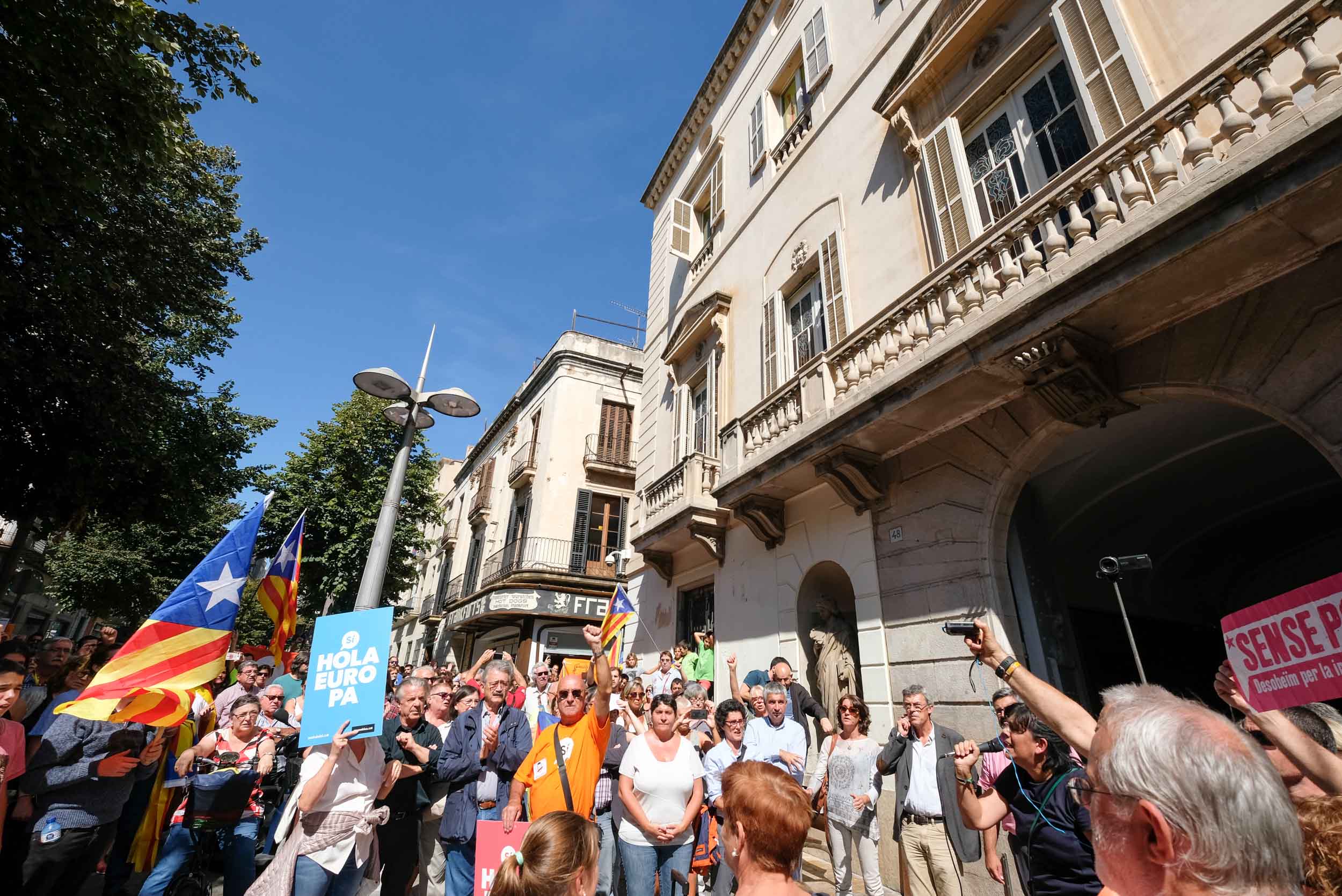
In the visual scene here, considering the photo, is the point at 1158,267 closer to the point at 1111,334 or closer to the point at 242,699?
the point at 1111,334

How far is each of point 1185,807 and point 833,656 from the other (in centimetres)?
678

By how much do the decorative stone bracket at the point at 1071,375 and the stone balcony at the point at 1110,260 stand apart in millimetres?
14

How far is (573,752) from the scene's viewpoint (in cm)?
412

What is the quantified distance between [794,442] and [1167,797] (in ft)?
20.6

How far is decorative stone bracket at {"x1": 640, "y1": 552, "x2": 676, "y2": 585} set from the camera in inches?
463

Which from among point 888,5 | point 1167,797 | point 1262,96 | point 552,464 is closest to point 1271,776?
point 1167,797

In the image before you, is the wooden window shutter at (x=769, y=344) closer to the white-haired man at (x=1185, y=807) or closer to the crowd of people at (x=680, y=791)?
the crowd of people at (x=680, y=791)

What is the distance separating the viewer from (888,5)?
862 centimetres

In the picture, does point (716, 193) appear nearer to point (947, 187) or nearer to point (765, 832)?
point (947, 187)

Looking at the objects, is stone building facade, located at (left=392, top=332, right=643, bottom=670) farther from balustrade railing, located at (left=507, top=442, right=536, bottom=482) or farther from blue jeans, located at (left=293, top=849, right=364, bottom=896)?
blue jeans, located at (left=293, top=849, right=364, bottom=896)

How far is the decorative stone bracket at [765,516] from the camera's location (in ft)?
28.6

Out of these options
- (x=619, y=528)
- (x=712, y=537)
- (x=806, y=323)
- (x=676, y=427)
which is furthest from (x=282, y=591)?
(x=619, y=528)

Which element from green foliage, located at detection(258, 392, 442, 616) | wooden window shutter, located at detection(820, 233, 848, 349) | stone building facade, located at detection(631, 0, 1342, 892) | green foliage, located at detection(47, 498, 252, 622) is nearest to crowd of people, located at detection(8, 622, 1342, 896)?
stone building facade, located at detection(631, 0, 1342, 892)

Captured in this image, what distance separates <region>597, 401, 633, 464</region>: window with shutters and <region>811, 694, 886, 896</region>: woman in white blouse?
18012 mm
